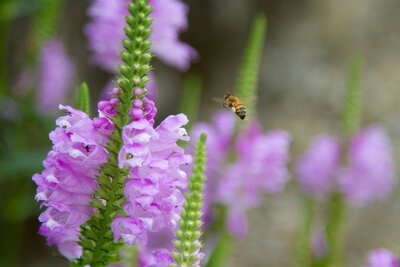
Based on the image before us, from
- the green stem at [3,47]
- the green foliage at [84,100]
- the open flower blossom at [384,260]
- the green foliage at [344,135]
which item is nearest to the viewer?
the green foliage at [84,100]

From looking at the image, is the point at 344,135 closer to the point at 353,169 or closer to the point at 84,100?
the point at 353,169

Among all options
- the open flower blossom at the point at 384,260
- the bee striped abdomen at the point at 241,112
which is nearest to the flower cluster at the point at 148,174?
the open flower blossom at the point at 384,260

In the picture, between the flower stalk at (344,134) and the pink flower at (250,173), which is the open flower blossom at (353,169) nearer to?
the flower stalk at (344,134)

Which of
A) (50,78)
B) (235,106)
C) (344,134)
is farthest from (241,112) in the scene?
(50,78)

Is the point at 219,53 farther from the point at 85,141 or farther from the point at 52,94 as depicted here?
the point at 85,141

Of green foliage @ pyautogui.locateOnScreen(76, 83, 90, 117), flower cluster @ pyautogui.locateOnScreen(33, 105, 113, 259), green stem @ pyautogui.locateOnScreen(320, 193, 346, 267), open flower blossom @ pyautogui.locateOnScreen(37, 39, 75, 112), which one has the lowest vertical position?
flower cluster @ pyautogui.locateOnScreen(33, 105, 113, 259)

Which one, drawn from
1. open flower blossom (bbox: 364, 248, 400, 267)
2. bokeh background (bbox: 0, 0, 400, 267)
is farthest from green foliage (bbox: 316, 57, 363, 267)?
bokeh background (bbox: 0, 0, 400, 267)

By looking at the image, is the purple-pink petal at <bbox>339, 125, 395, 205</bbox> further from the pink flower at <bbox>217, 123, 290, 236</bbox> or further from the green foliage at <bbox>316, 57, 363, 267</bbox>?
the pink flower at <bbox>217, 123, 290, 236</bbox>
